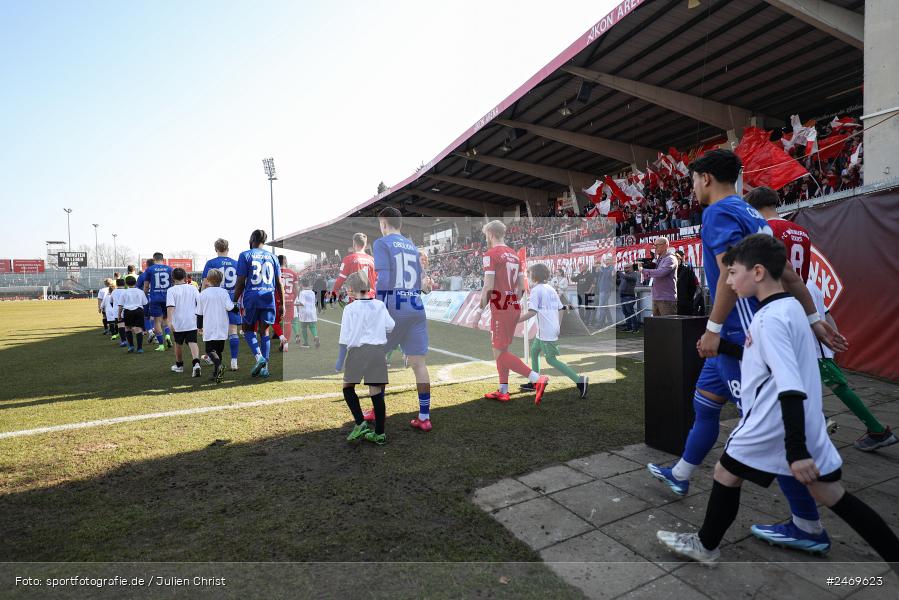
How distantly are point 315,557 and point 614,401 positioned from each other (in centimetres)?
398

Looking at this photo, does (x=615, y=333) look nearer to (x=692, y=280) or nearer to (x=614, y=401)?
(x=692, y=280)

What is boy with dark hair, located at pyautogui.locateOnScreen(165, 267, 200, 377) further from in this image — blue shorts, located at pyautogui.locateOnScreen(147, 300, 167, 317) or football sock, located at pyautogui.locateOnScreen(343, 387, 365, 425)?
football sock, located at pyautogui.locateOnScreen(343, 387, 365, 425)

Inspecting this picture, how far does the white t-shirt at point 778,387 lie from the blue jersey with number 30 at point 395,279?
3.16 metres

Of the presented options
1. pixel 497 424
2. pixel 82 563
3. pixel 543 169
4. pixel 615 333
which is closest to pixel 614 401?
pixel 497 424

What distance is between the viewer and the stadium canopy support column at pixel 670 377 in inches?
141

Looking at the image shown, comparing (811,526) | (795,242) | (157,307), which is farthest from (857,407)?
(157,307)

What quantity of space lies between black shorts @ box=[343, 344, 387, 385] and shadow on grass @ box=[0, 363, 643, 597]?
23.9 inches

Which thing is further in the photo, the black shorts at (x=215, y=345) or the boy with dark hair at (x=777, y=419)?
the black shorts at (x=215, y=345)

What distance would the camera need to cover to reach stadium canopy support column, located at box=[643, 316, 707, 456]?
359 cm

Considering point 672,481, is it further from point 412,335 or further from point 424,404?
point 412,335

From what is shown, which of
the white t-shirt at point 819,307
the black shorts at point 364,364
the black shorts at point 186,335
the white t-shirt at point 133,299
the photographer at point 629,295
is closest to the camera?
the white t-shirt at point 819,307

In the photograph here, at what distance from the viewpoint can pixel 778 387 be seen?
6.37 feet

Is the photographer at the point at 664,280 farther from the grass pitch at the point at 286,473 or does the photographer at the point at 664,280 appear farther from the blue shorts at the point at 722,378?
the blue shorts at the point at 722,378

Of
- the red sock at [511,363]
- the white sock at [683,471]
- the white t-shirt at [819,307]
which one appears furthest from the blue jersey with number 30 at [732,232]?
the red sock at [511,363]
